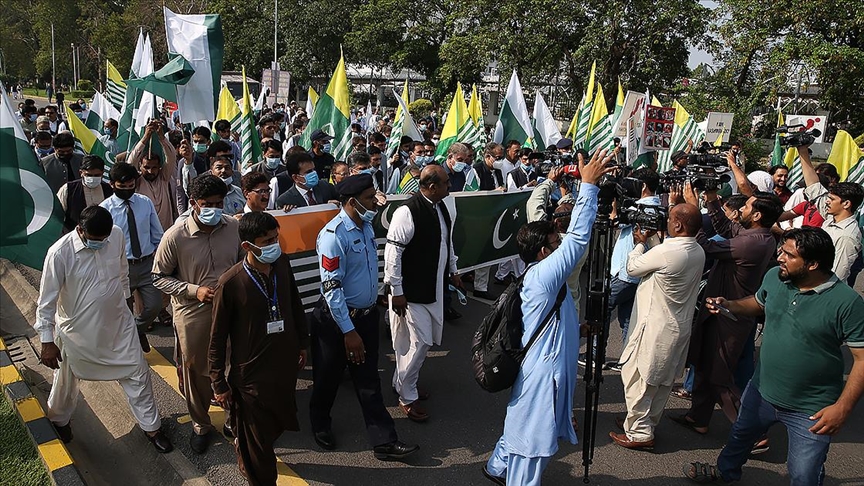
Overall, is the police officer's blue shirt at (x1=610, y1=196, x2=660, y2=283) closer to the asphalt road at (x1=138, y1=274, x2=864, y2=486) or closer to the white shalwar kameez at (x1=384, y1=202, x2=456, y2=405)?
the asphalt road at (x1=138, y1=274, x2=864, y2=486)

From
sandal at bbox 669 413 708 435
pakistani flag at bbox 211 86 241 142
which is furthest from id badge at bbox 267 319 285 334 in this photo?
pakistani flag at bbox 211 86 241 142

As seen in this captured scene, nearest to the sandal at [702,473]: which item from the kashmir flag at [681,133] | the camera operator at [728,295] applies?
the camera operator at [728,295]

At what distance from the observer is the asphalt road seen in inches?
152

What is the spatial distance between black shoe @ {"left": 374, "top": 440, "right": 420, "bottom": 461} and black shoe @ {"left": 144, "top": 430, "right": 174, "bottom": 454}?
4.47 ft

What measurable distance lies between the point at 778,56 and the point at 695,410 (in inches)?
662

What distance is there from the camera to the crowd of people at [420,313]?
3121 millimetres

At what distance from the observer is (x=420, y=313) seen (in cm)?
439

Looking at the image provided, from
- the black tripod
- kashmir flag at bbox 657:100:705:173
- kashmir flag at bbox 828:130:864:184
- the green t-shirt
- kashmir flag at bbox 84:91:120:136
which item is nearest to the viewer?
the green t-shirt

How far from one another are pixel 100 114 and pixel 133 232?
768 centimetres

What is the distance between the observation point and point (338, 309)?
3.71m

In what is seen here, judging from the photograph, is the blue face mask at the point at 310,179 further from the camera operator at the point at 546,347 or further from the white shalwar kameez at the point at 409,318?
the camera operator at the point at 546,347

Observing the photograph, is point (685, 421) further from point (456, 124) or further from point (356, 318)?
point (456, 124)

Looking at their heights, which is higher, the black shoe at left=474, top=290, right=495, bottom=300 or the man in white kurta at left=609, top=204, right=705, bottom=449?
the man in white kurta at left=609, top=204, right=705, bottom=449

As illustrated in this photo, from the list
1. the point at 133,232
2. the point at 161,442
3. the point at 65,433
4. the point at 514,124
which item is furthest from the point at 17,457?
the point at 514,124
